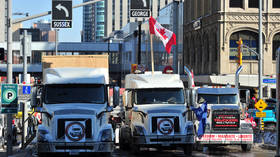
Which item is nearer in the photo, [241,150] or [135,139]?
[135,139]

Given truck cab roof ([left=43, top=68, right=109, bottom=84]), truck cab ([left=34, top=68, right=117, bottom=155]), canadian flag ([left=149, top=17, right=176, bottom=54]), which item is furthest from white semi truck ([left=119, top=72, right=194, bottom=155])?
canadian flag ([left=149, top=17, right=176, bottom=54])

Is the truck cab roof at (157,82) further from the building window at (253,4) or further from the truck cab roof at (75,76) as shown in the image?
the building window at (253,4)

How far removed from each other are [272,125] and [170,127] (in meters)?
16.3

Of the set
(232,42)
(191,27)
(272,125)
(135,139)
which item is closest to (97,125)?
(135,139)

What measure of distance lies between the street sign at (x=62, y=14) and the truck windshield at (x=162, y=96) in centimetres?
498

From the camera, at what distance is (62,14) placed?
25.7 metres

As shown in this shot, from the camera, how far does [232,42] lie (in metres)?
65.4

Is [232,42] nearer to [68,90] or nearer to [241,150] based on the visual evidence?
[241,150]

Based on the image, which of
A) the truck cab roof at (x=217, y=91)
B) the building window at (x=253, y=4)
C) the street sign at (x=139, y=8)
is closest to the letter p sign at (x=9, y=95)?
the street sign at (x=139, y=8)

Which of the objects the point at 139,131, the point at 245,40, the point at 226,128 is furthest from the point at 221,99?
the point at 245,40

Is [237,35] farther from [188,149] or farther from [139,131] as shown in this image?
[139,131]

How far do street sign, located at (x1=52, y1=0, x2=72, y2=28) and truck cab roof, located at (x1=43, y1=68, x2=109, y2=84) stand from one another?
183 inches

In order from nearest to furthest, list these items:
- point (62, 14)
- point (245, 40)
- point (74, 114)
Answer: point (74, 114)
point (62, 14)
point (245, 40)

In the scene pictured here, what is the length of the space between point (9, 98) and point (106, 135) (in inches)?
199
